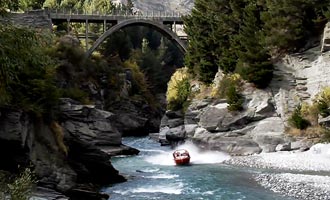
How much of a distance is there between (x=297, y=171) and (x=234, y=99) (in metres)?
12.3

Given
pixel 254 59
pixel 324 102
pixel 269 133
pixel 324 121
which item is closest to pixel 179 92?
pixel 254 59

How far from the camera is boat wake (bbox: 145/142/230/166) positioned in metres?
36.6

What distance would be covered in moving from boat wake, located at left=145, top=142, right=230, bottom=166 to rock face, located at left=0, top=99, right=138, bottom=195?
762cm

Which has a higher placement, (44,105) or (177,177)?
(44,105)

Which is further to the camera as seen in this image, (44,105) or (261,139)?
(261,139)

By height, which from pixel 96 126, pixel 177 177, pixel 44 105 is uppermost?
pixel 44 105

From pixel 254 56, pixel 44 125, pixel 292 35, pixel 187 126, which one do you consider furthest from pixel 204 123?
pixel 44 125

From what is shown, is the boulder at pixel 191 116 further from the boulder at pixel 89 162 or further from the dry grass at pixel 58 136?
the dry grass at pixel 58 136

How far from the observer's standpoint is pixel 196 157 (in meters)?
39.3

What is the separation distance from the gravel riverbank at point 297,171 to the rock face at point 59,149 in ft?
29.1

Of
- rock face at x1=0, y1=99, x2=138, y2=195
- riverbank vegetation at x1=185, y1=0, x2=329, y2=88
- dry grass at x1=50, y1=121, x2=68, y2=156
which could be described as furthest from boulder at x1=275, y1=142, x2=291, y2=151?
dry grass at x1=50, y1=121, x2=68, y2=156

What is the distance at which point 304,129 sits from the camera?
119ft

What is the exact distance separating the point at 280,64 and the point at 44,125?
80.5 ft

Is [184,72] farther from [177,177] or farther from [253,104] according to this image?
[177,177]
